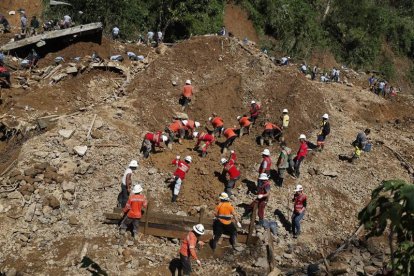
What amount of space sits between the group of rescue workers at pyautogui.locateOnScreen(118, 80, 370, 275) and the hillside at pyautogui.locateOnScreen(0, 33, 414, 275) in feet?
1.17

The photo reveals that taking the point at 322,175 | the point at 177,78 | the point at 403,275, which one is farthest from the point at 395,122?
the point at 403,275

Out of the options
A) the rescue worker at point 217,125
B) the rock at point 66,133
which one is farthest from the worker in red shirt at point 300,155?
the rock at point 66,133

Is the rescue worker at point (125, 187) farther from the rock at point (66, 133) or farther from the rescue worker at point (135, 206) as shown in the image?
the rock at point (66, 133)

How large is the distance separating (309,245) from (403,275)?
27.3ft

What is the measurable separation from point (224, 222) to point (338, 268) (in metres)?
3.03

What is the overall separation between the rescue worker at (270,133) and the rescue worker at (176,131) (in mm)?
3174

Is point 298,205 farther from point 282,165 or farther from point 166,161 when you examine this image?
point 166,161

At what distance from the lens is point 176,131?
1548 centimetres

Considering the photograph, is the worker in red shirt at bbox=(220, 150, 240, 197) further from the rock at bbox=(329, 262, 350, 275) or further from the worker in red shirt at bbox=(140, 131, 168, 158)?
the rock at bbox=(329, 262, 350, 275)

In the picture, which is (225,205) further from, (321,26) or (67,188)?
(321,26)

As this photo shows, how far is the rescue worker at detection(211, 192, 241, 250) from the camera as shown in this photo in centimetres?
1100

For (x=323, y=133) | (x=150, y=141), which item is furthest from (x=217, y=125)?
(x=323, y=133)

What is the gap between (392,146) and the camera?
19.6 metres

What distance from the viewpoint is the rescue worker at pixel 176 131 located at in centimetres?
1520
